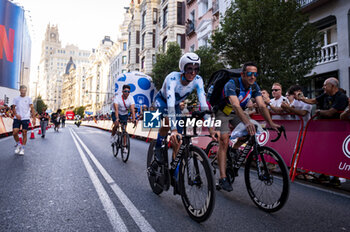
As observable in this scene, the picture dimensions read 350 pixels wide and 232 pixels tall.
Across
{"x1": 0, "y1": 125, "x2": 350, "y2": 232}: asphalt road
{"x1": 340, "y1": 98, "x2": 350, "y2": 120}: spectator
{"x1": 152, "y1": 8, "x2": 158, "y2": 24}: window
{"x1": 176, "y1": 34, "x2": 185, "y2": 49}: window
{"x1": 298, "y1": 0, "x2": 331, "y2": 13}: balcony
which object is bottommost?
{"x1": 0, "y1": 125, "x2": 350, "y2": 232}: asphalt road

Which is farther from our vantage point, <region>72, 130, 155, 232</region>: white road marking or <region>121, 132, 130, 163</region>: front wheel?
<region>121, 132, 130, 163</region>: front wheel

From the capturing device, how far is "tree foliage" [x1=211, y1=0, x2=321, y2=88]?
10.7m

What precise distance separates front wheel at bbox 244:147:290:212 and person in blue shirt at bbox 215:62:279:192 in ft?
1.09

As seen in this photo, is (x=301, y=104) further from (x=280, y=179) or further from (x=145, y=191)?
(x=145, y=191)

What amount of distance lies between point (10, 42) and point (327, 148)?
194 feet

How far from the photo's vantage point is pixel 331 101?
5.45m

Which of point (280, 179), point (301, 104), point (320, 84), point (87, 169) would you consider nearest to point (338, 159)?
point (301, 104)

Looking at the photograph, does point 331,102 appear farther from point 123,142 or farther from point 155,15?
point 155,15

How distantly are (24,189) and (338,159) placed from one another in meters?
5.33

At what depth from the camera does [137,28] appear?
47531 mm

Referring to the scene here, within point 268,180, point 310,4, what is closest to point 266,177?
point 268,180

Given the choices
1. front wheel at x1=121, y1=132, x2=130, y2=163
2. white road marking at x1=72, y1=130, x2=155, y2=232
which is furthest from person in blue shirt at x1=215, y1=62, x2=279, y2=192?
front wheel at x1=121, y1=132, x2=130, y2=163

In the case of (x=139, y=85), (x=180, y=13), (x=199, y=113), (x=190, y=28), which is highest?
(x=180, y=13)

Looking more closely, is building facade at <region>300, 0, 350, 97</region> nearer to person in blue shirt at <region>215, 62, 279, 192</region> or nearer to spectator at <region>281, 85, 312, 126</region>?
spectator at <region>281, 85, 312, 126</region>
